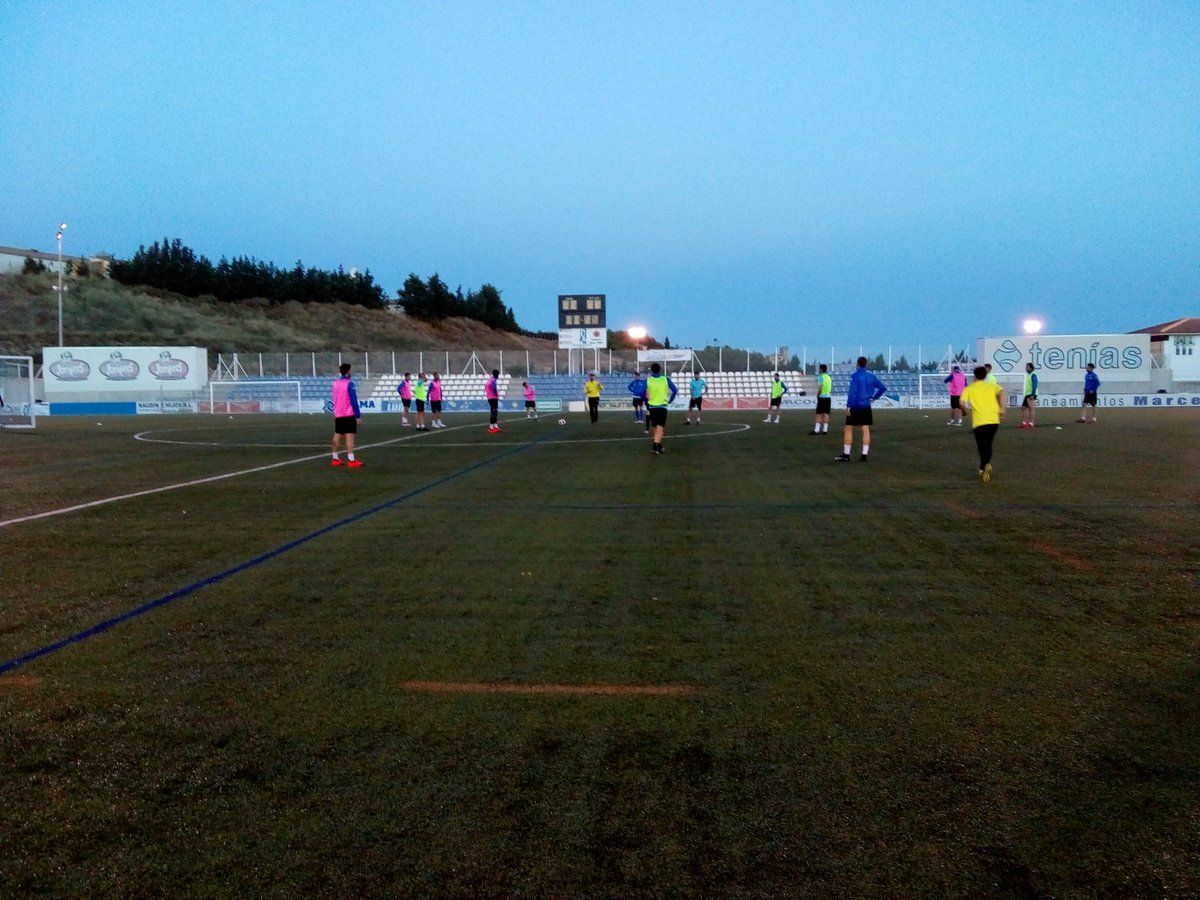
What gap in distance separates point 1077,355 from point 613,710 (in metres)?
51.3

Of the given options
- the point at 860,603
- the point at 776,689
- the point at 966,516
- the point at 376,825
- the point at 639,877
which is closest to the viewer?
the point at 639,877

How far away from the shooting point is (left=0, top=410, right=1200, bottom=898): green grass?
9.06 feet

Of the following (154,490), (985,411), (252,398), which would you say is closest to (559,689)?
(154,490)

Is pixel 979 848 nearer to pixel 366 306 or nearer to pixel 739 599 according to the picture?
pixel 739 599

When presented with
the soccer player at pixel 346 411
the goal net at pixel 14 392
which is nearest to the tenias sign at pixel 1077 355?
the soccer player at pixel 346 411

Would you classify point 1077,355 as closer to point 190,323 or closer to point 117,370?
point 117,370

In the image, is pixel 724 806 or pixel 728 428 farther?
pixel 728 428

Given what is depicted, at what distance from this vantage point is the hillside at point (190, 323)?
71375 millimetres

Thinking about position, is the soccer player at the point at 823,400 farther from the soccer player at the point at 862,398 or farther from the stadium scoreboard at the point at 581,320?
the stadium scoreboard at the point at 581,320

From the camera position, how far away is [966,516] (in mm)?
9289

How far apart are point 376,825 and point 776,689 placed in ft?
6.73

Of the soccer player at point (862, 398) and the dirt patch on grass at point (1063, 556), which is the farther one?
the soccer player at point (862, 398)

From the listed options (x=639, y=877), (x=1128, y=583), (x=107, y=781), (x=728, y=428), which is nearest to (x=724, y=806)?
(x=639, y=877)

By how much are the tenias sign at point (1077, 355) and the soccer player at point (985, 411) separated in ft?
125
